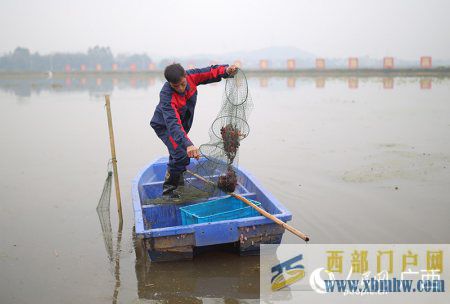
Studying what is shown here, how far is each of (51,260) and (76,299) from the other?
3.21ft

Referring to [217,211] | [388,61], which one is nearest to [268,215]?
[217,211]

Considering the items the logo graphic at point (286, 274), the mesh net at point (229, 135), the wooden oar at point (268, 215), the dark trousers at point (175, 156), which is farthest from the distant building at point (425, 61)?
the logo graphic at point (286, 274)

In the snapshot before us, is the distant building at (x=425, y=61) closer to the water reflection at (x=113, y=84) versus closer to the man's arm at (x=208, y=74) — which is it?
the water reflection at (x=113, y=84)

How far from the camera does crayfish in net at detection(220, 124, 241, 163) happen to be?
17.6ft

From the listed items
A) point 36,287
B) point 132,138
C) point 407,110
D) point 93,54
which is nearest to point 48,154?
point 132,138

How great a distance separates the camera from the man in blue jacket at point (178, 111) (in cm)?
498

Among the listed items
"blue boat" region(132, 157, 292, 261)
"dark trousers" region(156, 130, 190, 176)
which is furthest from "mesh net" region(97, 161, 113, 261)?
"dark trousers" region(156, 130, 190, 176)

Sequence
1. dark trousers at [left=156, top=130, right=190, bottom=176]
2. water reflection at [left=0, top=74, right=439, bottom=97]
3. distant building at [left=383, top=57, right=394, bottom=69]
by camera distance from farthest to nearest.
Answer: distant building at [left=383, top=57, right=394, bottom=69], water reflection at [left=0, top=74, right=439, bottom=97], dark trousers at [left=156, top=130, right=190, bottom=176]

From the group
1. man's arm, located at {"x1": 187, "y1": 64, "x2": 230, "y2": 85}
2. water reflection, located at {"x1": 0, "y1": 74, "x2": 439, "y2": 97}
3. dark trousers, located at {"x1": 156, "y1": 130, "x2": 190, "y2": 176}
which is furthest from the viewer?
water reflection, located at {"x1": 0, "y1": 74, "x2": 439, "y2": 97}

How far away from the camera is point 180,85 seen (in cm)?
505

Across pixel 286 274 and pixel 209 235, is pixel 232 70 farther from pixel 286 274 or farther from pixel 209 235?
pixel 286 274

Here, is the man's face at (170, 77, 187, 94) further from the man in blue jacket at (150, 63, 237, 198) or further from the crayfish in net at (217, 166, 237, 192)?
the crayfish in net at (217, 166, 237, 192)

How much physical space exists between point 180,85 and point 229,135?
0.80 m

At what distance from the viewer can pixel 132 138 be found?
11.7 metres
